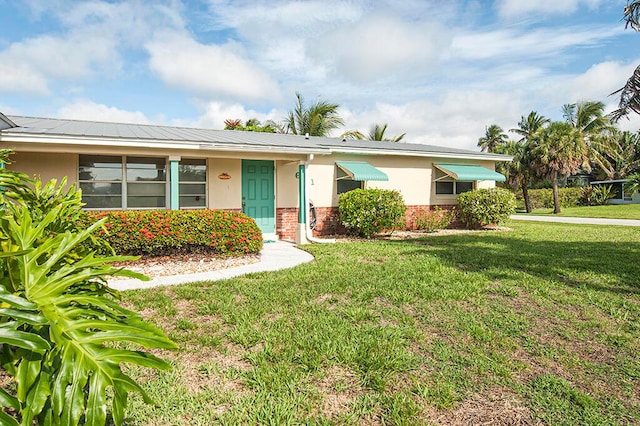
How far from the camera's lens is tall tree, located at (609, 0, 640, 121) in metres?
9.97

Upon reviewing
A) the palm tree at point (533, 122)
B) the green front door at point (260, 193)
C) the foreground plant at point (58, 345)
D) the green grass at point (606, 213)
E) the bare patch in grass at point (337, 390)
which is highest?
the palm tree at point (533, 122)

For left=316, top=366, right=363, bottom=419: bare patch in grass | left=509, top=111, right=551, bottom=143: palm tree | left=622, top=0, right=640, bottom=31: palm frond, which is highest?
left=509, top=111, right=551, bottom=143: palm tree

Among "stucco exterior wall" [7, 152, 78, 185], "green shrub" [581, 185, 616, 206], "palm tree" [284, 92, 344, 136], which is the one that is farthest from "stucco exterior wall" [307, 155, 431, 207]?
"green shrub" [581, 185, 616, 206]

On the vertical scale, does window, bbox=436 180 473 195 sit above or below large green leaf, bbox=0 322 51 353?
above

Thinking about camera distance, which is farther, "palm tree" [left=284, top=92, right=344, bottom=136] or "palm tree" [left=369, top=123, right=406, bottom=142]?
"palm tree" [left=369, top=123, right=406, bottom=142]

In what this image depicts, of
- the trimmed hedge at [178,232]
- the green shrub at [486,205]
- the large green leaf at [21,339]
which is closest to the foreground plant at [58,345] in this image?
the large green leaf at [21,339]

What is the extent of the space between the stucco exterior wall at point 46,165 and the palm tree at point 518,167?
27.0 meters

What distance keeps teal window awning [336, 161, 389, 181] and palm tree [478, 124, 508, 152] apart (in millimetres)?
41542

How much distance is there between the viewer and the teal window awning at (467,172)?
53.3 feet

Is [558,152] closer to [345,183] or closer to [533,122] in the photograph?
[533,122]

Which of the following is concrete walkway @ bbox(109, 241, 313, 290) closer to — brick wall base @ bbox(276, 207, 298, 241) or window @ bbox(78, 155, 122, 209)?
brick wall base @ bbox(276, 207, 298, 241)

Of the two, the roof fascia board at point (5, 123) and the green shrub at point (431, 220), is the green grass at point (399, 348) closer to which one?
the roof fascia board at point (5, 123)

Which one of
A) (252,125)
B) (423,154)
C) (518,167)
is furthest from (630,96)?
(252,125)

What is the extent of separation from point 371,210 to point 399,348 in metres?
9.21
